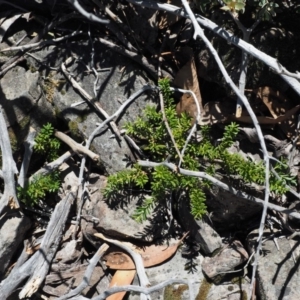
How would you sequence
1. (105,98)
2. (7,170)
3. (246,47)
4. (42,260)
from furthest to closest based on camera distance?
(105,98) → (42,260) → (7,170) → (246,47)

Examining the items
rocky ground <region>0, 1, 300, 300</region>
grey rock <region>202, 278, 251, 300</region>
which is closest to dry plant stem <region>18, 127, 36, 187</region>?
rocky ground <region>0, 1, 300, 300</region>

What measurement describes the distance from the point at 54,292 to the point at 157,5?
79.7 inches

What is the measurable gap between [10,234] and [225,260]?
4.80 feet

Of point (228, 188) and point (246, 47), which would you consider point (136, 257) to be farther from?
point (246, 47)

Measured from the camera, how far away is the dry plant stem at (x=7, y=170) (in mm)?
3693

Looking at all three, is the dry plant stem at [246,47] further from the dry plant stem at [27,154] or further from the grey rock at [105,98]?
the dry plant stem at [27,154]

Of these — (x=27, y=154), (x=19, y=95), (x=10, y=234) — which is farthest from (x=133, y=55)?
(x=10, y=234)

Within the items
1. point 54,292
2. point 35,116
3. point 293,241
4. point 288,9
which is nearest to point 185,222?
point 293,241

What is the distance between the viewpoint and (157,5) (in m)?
3.41

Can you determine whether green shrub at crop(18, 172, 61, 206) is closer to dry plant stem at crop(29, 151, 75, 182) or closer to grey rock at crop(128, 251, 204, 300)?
dry plant stem at crop(29, 151, 75, 182)

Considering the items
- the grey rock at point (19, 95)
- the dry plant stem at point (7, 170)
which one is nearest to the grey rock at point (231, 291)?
the dry plant stem at point (7, 170)

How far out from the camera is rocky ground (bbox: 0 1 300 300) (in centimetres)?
381

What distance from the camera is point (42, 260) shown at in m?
3.84

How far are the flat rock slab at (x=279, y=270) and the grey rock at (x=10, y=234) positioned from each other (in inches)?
61.5
